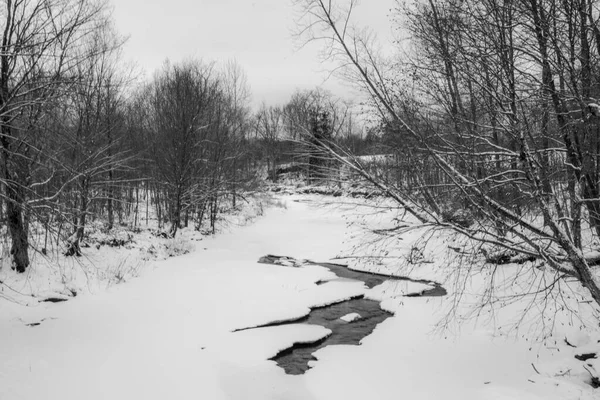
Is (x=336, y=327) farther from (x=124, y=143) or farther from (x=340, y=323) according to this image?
(x=124, y=143)

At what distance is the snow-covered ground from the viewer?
5309 mm

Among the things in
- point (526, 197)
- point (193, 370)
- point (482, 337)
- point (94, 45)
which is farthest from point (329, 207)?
point (94, 45)

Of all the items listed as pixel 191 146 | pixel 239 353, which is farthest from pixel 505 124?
pixel 191 146

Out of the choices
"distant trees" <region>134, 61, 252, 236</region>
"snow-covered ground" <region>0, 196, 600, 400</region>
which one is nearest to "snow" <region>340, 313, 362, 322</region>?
"snow-covered ground" <region>0, 196, 600, 400</region>

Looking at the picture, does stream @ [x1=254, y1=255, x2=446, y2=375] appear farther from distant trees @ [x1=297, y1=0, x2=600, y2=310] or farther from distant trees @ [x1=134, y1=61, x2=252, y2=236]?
distant trees @ [x1=134, y1=61, x2=252, y2=236]

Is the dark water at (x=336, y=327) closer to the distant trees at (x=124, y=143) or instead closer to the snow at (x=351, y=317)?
the snow at (x=351, y=317)

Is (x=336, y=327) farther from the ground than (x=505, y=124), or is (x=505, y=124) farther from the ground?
(x=505, y=124)

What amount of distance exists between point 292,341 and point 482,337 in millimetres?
3397

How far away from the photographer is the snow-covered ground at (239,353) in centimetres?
531

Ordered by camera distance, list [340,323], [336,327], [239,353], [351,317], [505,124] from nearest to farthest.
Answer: [505,124]
[239,353]
[336,327]
[340,323]
[351,317]

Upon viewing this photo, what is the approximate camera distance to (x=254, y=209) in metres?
27.1

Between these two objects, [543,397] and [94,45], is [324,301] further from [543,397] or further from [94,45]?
[94,45]

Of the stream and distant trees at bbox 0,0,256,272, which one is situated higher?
distant trees at bbox 0,0,256,272

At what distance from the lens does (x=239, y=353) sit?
658cm
